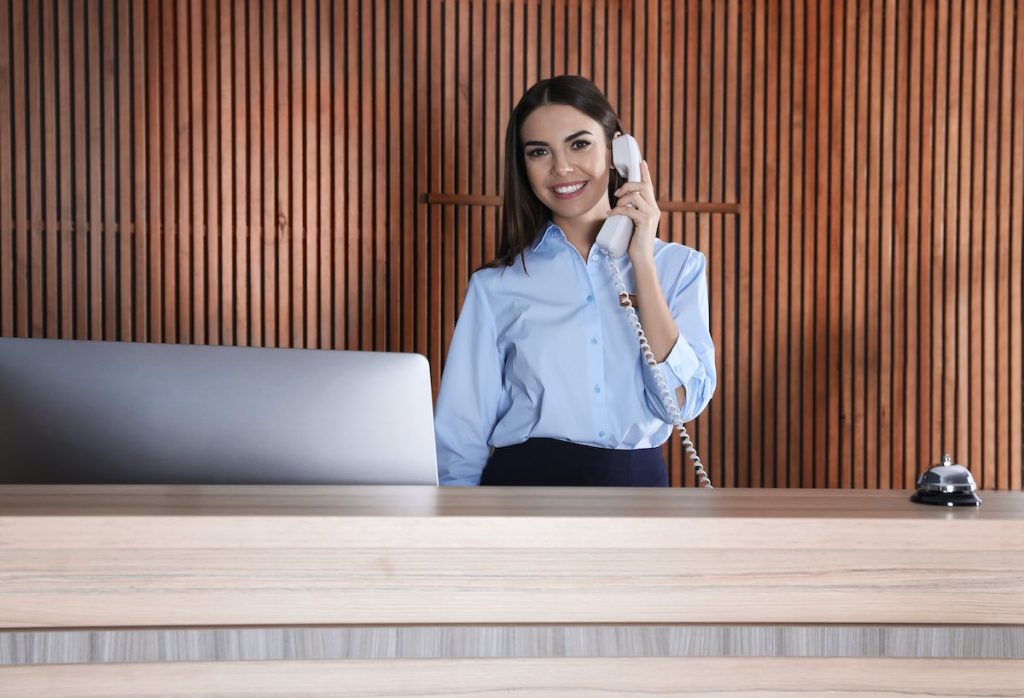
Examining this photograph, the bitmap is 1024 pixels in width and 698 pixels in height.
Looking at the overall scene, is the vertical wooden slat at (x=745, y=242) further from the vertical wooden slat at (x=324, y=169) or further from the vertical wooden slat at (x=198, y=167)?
the vertical wooden slat at (x=198, y=167)

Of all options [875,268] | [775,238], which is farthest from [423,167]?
[875,268]

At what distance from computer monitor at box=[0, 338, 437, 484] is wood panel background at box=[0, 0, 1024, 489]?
2.66 metres

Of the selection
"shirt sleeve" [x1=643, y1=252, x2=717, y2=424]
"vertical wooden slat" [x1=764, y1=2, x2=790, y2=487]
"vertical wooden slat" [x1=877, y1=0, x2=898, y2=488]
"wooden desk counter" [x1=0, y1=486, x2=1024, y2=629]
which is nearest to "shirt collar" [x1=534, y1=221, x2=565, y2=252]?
"shirt sleeve" [x1=643, y1=252, x2=717, y2=424]

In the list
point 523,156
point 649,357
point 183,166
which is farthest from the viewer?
point 183,166

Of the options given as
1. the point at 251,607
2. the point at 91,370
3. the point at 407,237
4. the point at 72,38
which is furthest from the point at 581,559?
the point at 72,38

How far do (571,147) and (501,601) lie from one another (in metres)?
1.97

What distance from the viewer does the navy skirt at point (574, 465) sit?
2.46 meters

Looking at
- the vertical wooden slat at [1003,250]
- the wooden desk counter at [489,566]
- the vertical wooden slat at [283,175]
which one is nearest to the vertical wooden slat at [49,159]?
the vertical wooden slat at [283,175]

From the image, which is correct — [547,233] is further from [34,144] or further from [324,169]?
[34,144]

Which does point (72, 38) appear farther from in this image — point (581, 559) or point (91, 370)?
point (581, 559)

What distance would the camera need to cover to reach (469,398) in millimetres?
2600

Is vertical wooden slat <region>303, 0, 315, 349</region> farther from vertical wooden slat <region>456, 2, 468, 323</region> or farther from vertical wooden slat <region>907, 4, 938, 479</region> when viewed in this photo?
vertical wooden slat <region>907, 4, 938, 479</region>

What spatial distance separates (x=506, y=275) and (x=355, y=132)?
1704 mm

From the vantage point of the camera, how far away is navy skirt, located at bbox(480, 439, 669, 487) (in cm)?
246
